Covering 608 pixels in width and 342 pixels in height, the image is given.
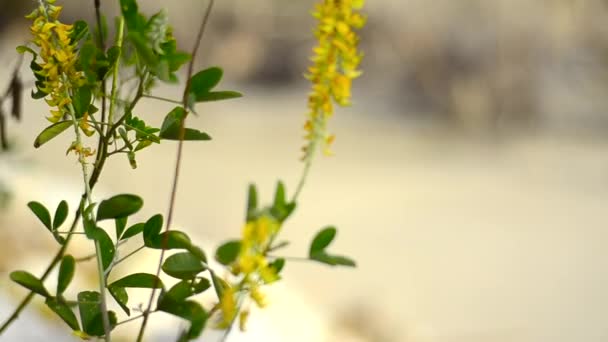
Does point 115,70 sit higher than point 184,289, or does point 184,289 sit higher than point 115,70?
point 115,70

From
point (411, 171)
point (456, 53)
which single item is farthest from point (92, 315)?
point (456, 53)

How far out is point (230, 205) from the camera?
3816mm

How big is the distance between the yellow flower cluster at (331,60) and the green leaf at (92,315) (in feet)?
0.57

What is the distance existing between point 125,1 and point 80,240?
1825 millimetres

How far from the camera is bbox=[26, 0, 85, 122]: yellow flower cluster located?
0.57 m

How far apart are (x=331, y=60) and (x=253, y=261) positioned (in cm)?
13

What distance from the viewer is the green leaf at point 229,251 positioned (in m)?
0.49

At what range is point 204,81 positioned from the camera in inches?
23.1

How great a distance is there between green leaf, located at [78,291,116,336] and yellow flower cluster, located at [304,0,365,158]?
0.17 metres

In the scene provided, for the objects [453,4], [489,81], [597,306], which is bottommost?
[597,306]

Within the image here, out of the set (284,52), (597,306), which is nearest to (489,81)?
→ (284,52)

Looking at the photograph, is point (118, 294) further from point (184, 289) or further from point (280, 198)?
point (280, 198)

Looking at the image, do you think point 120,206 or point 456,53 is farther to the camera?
point 456,53

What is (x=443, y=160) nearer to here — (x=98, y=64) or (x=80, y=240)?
(x=80, y=240)
